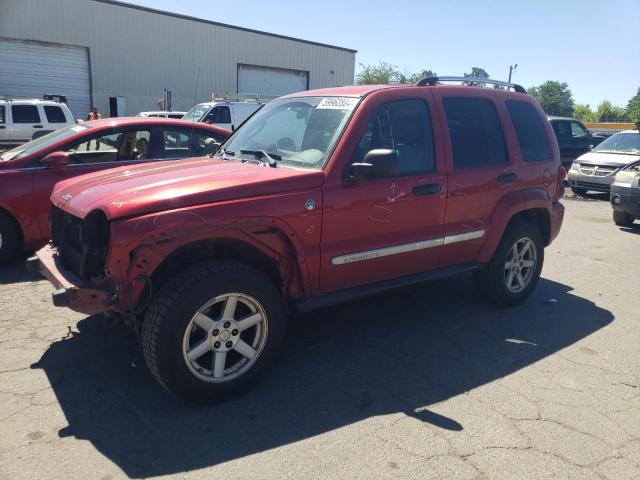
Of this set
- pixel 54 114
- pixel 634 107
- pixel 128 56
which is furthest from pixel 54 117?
pixel 634 107

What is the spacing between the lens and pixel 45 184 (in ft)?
19.0

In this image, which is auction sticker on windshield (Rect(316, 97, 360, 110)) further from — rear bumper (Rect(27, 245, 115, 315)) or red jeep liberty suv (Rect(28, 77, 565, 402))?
rear bumper (Rect(27, 245, 115, 315))

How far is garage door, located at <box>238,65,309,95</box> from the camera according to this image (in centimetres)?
3139

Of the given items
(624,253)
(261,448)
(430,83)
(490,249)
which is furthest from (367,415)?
(624,253)

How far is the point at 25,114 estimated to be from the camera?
48.0 feet

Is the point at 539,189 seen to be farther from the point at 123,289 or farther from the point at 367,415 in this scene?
the point at 123,289

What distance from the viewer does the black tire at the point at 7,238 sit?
575 cm

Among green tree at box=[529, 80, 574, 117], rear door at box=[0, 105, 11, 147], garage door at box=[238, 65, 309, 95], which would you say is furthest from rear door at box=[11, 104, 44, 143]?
green tree at box=[529, 80, 574, 117]

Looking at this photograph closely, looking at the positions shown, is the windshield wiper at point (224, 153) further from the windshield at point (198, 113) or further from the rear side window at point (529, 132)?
the windshield at point (198, 113)

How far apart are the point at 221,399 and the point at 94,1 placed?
27.5 meters

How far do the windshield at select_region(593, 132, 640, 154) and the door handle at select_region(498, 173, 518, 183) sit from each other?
393 inches

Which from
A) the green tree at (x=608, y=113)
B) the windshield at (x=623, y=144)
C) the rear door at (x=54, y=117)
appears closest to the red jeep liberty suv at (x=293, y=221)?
the windshield at (x=623, y=144)

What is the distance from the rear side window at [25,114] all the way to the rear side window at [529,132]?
13940 millimetres

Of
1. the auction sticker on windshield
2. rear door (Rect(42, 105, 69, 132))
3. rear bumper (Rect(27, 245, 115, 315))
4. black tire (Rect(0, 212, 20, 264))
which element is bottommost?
black tire (Rect(0, 212, 20, 264))
